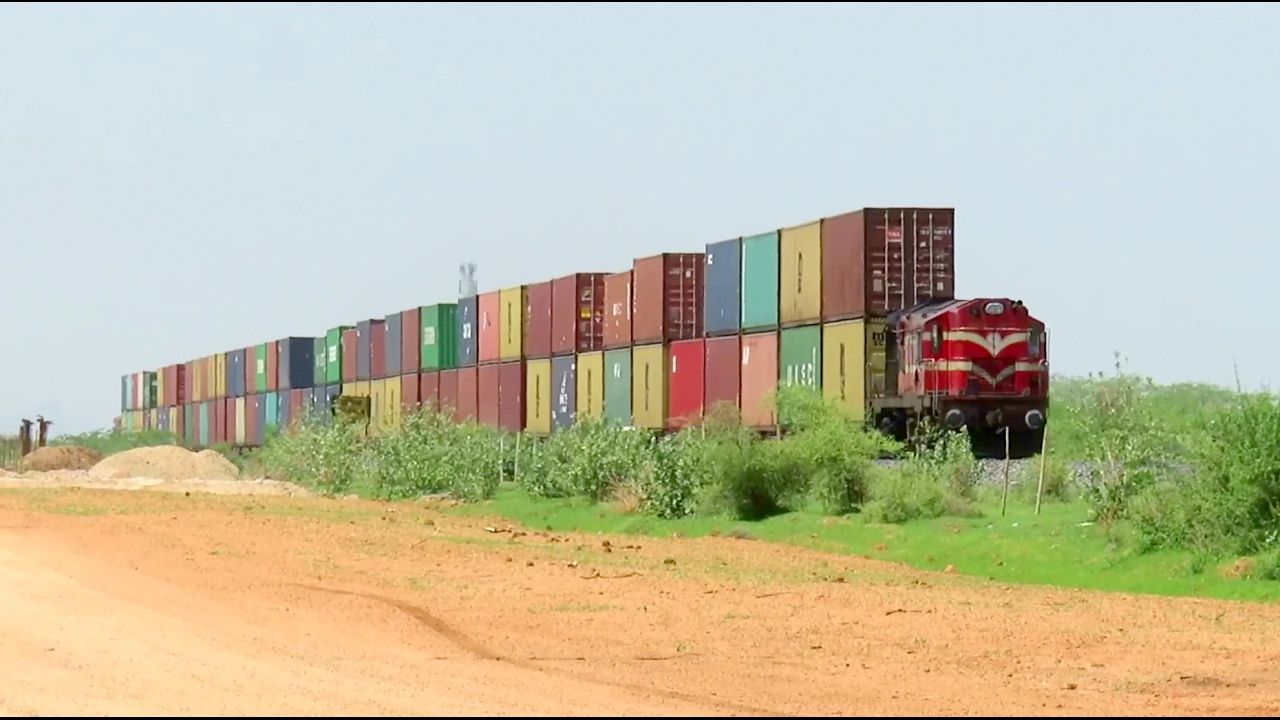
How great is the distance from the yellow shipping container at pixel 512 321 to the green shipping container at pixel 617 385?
18.2 feet

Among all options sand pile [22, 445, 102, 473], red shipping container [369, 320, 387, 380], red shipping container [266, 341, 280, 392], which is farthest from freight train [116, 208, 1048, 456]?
red shipping container [266, 341, 280, 392]

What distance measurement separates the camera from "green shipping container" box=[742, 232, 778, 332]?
115ft

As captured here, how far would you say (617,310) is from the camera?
41344mm

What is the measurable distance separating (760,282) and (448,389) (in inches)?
666

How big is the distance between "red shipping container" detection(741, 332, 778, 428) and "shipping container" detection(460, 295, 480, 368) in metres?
15.4

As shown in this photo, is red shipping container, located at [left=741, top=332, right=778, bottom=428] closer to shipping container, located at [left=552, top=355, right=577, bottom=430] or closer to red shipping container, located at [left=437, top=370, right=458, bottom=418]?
shipping container, located at [left=552, top=355, right=577, bottom=430]

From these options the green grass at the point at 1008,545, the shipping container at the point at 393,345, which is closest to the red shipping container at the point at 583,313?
the shipping container at the point at 393,345

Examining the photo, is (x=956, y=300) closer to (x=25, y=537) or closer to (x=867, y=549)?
(x=867, y=549)

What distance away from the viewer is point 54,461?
178 ft

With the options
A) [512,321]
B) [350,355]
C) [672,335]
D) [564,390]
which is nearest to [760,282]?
[672,335]

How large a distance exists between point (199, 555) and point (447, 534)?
215 inches

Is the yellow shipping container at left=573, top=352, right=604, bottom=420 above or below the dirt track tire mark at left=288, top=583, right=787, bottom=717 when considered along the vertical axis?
above

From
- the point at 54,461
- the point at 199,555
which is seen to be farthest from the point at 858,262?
the point at 54,461

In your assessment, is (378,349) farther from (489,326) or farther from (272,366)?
(272,366)
